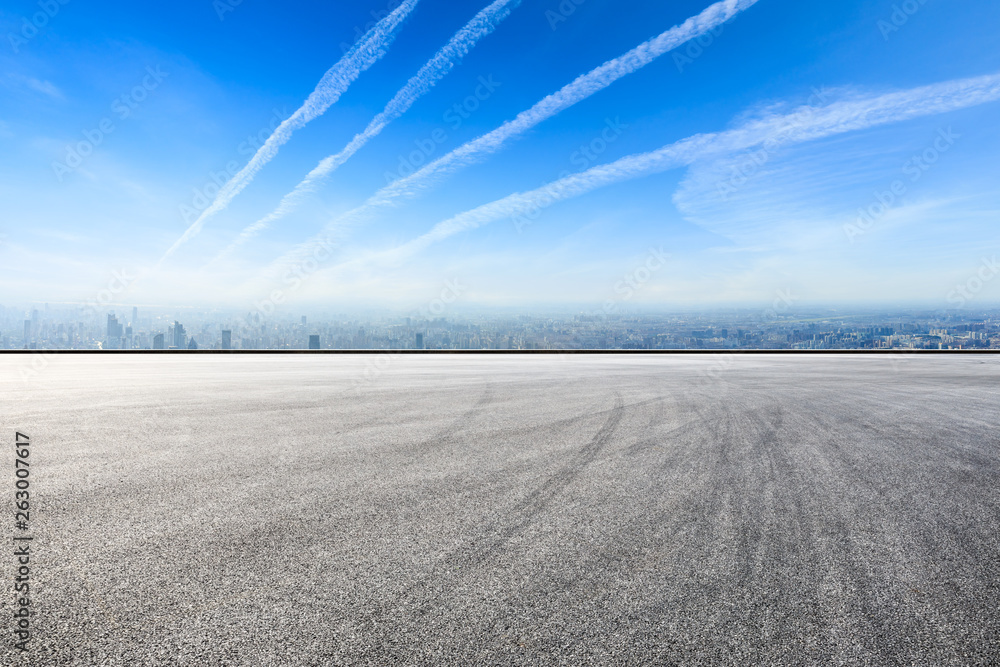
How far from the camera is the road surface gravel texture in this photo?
99.7 inches

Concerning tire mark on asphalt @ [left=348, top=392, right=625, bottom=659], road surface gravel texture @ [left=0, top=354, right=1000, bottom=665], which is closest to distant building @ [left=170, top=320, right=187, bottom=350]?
road surface gravel texture @ [left=0, top=354, right=1000, bottom=665]

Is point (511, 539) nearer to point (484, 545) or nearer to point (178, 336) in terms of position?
point (484, 545)

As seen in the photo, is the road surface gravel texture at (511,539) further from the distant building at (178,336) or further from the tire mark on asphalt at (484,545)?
the distant building at (178,336)

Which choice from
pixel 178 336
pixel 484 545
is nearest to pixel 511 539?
pixel 484 545

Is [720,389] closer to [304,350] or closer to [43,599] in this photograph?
[43,599]

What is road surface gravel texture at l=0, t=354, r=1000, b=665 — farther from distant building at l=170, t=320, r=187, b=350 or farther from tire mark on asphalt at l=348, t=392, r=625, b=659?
distant building at l=170, t=320, r=187, b=350

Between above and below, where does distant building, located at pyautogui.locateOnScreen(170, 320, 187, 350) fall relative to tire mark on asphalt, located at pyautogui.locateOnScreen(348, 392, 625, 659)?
above

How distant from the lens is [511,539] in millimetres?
3715

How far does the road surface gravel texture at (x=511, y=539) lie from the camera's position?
253cm

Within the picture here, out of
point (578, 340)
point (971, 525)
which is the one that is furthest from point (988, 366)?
point (971, 525)

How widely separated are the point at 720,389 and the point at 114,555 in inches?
445

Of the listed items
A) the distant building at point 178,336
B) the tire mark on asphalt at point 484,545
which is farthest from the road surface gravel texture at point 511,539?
the distant building at point 178,336

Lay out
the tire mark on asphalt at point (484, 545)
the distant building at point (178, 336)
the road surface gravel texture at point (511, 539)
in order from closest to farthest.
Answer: the road surface gravel texture at point (511, 539), the tire mark on asphalt at point (484, 545), the distant building at point (178, 336)

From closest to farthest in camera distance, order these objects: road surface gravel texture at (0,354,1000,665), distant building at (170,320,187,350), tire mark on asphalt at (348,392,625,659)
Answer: road surface gravel texture at (0,354,1000,665), tire mark on asphalt at (348,392,625,659), distant building at (170,320,187,350)
